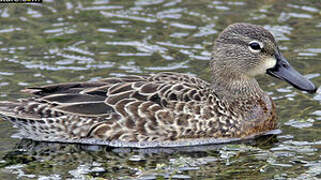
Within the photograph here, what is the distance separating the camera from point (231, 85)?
39.9ft

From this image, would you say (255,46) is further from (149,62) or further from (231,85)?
(149,62)

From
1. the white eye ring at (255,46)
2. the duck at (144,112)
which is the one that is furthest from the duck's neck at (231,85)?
the white eye ring at (255,46)

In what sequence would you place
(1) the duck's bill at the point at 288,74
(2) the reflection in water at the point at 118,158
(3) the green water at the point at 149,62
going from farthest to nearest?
(1) the duck's bill at the point at 288,74 → (3) the green water at the point at 149,62 → (2) the reflection in water at the point at 118,158

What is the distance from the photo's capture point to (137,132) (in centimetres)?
1139

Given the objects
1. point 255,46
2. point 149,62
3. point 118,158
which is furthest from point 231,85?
point 149,62

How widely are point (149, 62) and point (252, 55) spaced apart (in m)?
3.00

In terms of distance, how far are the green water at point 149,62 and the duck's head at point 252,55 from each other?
0.86m

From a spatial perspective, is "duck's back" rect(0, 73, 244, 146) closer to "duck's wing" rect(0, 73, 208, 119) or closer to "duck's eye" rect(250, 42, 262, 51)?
"duck's wing" rect(0, 73, 208, 119)

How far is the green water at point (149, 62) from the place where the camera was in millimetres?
10578

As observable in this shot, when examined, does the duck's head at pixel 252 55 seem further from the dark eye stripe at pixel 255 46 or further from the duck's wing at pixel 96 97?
the duck's wing at pixel 96 97

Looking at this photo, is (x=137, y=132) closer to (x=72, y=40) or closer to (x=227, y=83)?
(x=227, y=83)

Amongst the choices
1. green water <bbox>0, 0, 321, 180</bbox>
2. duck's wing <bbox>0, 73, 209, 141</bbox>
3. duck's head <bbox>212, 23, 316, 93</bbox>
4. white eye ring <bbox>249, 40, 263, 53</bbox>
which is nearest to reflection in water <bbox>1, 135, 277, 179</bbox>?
green water <bbox>0, 0, 321, 180</bbox>

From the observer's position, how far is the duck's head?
38.9 ft

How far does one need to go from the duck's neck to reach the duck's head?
0.18 ft
